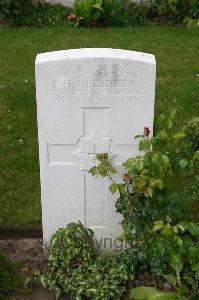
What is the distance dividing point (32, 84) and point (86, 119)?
3303mm

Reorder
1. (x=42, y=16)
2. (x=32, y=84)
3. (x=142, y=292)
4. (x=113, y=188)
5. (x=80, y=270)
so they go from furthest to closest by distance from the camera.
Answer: (x=42, y=16) < (x=32, y=84) < (x=80, y=270) < (x=113, y=188) < (x=142, y=292)

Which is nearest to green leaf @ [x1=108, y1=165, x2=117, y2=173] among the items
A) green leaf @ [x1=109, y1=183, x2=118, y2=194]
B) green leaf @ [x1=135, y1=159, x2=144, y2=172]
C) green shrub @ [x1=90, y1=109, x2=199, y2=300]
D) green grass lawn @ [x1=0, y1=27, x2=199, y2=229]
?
green shrub @ [x1=90, y1=109, x2=199, y2=300]

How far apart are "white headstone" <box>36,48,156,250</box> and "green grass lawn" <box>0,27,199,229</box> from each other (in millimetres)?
292

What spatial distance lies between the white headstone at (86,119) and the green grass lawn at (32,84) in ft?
0.96

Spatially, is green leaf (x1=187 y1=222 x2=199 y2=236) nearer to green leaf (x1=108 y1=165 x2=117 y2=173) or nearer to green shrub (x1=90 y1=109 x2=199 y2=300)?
green shrub (x1=90 y1=109 x2=199 y2=300)

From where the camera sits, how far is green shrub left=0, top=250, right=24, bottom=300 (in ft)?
12.4

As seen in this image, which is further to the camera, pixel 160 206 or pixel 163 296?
pixel 160 206

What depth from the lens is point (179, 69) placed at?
7.28m

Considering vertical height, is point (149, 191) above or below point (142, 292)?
above

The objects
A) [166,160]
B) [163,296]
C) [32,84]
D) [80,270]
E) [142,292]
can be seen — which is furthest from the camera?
[32,84]

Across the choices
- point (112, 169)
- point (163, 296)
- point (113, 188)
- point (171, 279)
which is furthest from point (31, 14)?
point (163, 296)

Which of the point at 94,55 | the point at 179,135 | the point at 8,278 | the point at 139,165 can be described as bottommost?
the point at 8,278

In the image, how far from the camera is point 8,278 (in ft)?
12.7

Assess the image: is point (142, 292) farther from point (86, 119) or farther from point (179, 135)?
point (86, 119)
